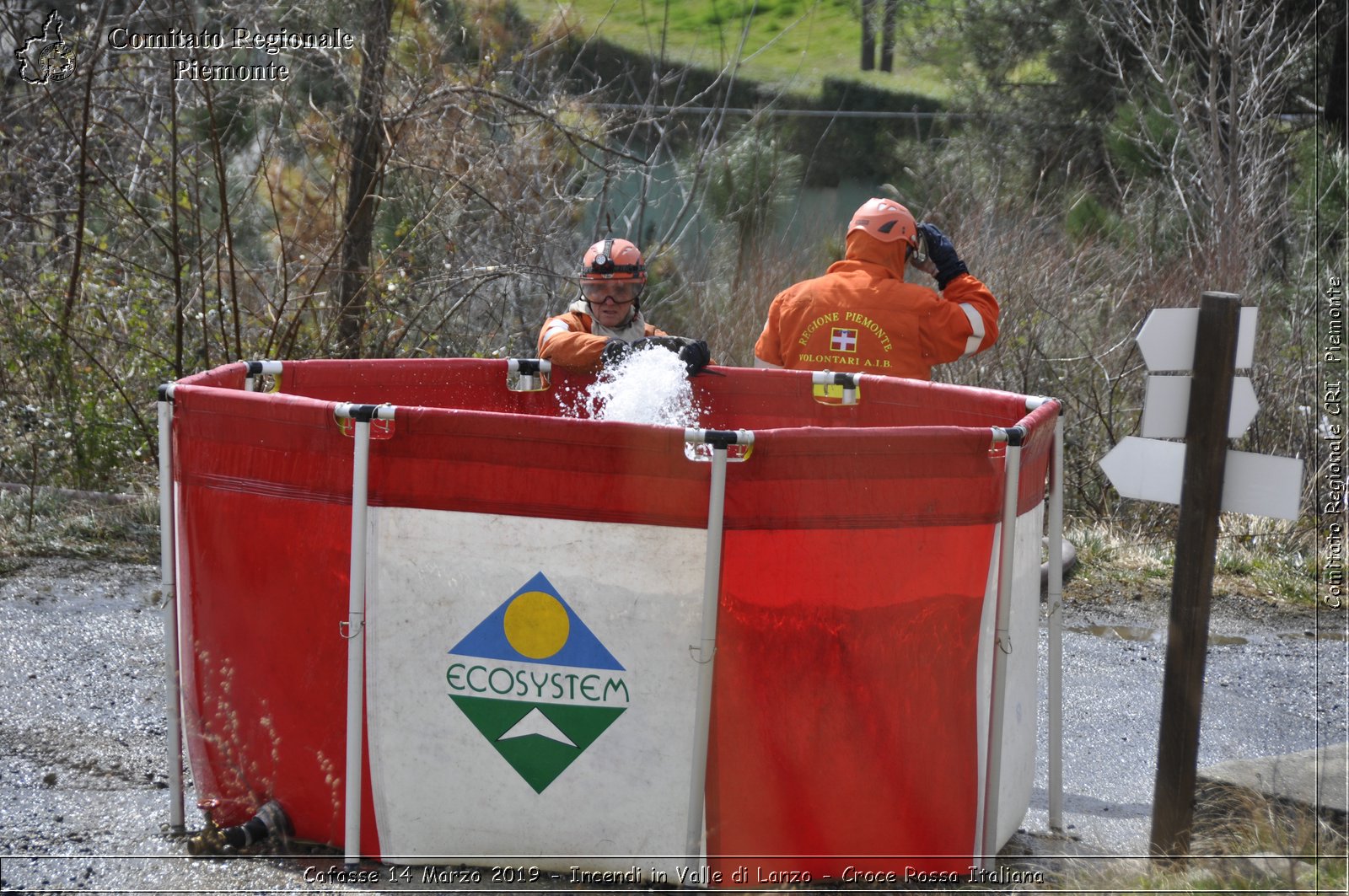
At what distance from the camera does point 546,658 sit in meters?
3.97

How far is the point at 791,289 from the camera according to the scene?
697 cm

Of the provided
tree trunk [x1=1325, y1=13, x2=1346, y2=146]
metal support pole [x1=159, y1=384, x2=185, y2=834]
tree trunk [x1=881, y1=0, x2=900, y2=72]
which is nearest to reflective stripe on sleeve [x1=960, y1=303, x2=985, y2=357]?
metal support pole [x1=159, y1=384, x2=185, y2=834]

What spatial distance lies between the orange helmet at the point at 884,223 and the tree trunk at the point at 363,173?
491 centimetres

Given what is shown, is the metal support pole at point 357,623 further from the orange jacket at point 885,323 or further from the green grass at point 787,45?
the green grass at point 787,45

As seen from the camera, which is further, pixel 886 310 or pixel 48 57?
pixel 48 57

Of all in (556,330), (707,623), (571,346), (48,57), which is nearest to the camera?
(707,623)

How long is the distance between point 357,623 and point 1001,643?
6.15ft

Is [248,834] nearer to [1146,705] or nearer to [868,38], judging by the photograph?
[1146,705]

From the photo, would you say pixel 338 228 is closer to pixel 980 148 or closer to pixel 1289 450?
pixel 1289 450

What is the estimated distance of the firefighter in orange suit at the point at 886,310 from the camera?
6.60 metres

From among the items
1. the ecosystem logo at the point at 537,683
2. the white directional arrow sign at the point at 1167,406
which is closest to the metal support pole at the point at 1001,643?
the white directional arrow sign at the point at 1167,406

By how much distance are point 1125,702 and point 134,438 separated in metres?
6.86

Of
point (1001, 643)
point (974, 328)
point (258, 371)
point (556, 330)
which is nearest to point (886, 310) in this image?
point (974, 328)

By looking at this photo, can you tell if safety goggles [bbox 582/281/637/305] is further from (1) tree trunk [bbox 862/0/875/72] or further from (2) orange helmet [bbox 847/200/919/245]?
(1) tree trunk [bbox 862/0/875/72]
